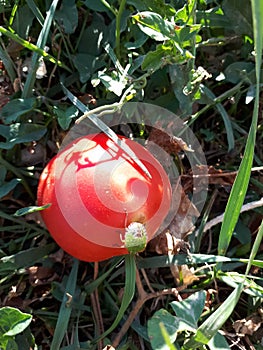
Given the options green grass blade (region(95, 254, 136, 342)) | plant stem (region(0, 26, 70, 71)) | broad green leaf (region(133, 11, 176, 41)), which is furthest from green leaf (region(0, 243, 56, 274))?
broad green leaf (region(133, 11, 176, 41))

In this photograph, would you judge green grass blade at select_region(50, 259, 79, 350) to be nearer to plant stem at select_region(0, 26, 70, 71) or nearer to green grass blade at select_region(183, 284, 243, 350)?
green grass blade at select_region(183, 284, 243, 350)

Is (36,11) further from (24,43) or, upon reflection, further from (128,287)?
(128,287)

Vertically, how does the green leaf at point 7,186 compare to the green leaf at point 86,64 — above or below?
below

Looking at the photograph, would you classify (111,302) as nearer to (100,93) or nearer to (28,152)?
(28,152)

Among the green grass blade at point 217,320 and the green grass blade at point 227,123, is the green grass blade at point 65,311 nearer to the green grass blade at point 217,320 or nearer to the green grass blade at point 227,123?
the green grass blade at point 217,320

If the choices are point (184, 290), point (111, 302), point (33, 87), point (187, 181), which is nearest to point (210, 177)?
point (187, 181)

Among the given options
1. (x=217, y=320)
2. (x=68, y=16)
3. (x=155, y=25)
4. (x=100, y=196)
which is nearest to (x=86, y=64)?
(x=68, y=16)

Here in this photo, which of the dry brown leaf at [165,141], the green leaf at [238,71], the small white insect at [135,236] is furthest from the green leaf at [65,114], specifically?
the green leaf at [238,71]
